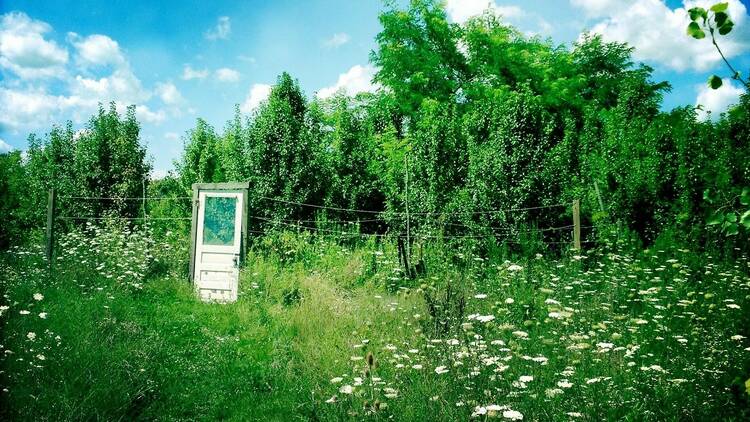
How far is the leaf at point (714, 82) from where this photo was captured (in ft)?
6.38

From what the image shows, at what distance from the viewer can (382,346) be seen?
220 inches

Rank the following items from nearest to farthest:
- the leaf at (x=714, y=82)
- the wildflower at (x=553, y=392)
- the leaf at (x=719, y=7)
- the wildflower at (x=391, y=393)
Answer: the leaf at (x=719, y=7) < the leaf at (x=714, y=82) < the wildflower at (x=553, y=392) < the wildflower at (x=391, y=393)

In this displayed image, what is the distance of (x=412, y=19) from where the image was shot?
72.1 ft

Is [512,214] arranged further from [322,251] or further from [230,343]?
[230,343]

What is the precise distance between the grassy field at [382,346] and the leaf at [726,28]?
131cm

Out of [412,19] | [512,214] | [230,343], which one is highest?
[412,19]

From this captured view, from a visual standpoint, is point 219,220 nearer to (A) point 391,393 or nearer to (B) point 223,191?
(B) point 223,191

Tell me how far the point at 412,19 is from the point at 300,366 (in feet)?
63.7

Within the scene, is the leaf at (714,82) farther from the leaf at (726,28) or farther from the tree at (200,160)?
the tree at (200,160)

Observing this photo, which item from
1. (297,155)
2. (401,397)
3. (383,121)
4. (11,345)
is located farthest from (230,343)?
(383,121)

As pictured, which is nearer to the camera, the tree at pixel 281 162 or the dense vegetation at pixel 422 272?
the dense vegetation at pixel 422 272

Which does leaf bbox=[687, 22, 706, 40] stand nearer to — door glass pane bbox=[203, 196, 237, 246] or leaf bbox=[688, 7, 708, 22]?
leaf bbox=[688, 7, 708, 22]

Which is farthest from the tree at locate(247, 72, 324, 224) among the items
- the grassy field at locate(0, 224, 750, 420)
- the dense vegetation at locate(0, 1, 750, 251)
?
the grassy field at locate(0, 224, 750, 420)

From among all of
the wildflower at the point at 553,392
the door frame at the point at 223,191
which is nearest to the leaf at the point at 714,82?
the wildflower at the point at 553,392
